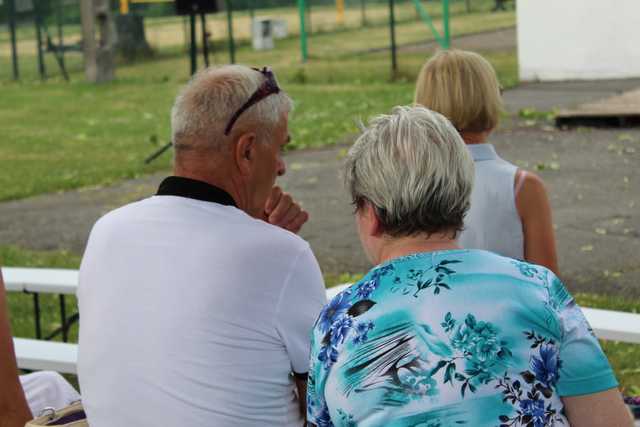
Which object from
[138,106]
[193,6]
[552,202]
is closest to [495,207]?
[552,202]

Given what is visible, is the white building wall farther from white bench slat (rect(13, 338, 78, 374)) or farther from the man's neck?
the man's neck

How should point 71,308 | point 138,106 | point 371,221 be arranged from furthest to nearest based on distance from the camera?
point 138,106 < point 71,308 < point 371,221

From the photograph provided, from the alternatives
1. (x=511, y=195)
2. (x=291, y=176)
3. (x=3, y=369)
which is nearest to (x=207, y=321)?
(x=3, y=369)

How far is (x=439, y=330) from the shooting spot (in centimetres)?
217

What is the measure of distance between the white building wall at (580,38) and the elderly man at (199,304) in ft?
50.4

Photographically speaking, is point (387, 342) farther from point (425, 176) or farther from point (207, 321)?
point (207, 321)

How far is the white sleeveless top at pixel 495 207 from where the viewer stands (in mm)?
3674

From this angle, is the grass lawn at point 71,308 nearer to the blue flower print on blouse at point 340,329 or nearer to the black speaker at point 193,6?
the blue flower print on blouse at point 340,329

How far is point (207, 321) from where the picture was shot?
2631mm

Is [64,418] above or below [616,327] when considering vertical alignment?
above

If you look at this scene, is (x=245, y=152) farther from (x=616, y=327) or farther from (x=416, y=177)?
(x=616, y=327)

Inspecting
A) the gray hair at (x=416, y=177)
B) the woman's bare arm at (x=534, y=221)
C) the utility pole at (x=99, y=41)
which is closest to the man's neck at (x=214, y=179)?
the gray hair at (x=416, y=177)

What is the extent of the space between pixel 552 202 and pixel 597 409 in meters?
7.33

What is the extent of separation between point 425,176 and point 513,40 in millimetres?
25461
